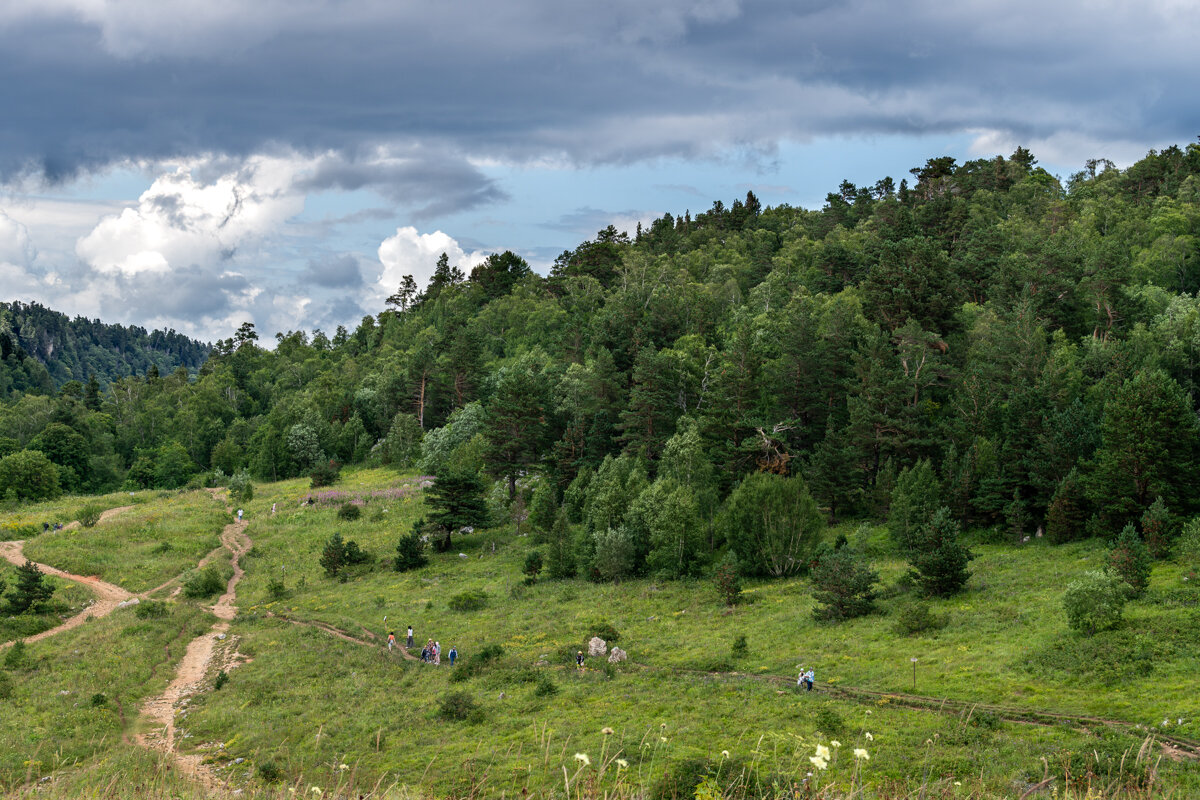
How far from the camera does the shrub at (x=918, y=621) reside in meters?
34.3

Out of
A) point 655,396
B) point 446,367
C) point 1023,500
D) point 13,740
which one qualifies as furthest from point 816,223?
point 13,740

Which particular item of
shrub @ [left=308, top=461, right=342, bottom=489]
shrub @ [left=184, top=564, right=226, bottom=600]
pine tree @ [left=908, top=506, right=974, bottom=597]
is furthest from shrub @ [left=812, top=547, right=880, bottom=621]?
shrub @ [left=308, top=461, right=342, bottom=489]

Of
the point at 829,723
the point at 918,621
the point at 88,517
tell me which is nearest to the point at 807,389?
the point at 918,621

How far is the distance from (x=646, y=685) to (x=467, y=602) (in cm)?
1991

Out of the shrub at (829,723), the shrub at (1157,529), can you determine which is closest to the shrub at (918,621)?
the shrub at (829,723)

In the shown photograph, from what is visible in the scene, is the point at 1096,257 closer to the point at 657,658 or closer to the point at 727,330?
the point at 727,330

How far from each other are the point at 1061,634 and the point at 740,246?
120 metres

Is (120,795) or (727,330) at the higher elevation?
(727,330)

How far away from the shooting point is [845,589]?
1501 inches

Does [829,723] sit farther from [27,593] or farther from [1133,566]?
[27,593]

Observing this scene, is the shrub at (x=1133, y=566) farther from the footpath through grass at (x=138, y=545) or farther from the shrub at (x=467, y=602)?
the footpath through grass at (x=138, y=545)

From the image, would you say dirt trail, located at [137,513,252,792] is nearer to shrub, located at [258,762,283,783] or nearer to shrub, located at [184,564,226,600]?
shrub, located at [184,564,226,600]

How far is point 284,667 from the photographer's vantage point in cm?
3897

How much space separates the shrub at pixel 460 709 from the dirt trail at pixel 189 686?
333 inches
